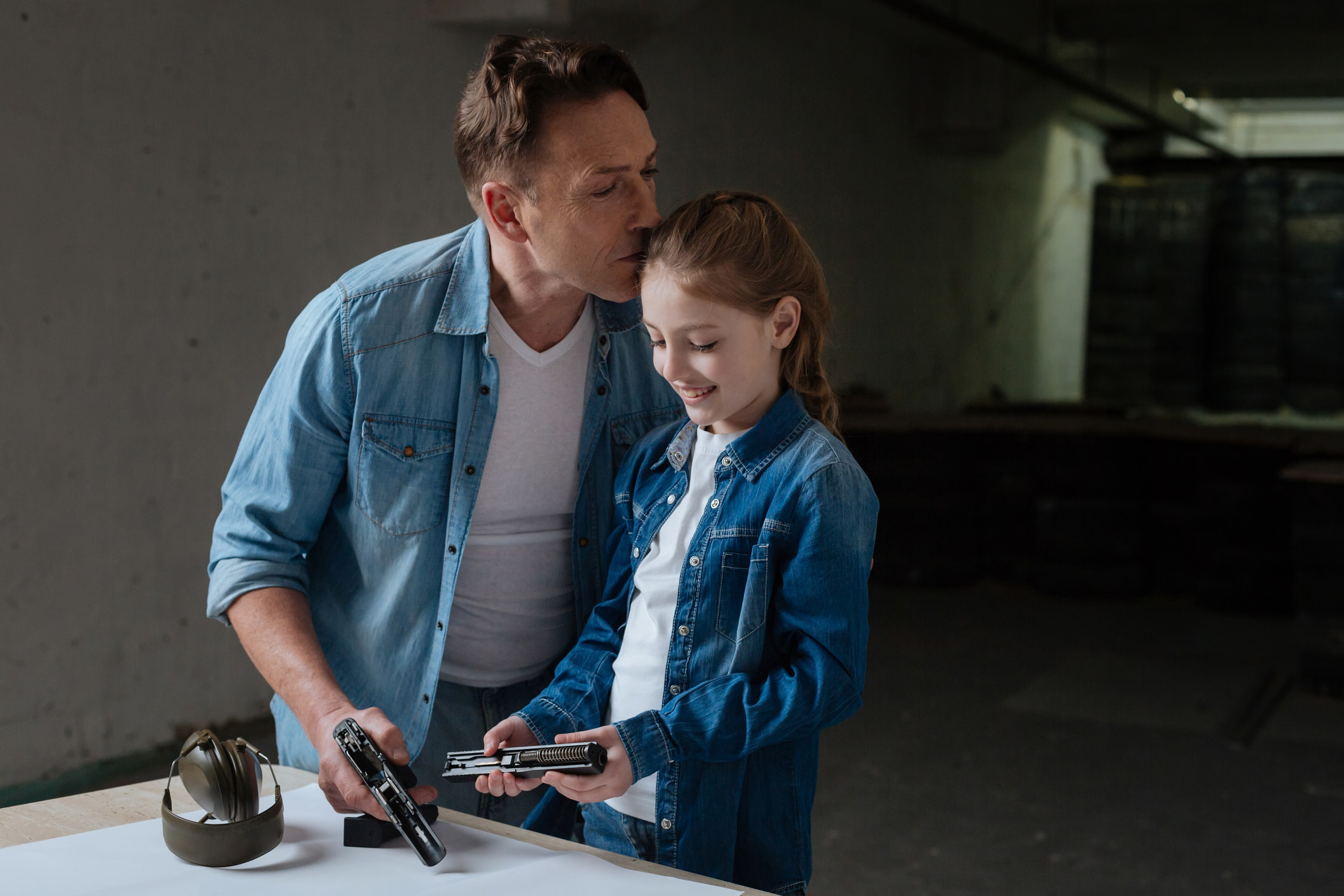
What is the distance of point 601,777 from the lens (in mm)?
1268

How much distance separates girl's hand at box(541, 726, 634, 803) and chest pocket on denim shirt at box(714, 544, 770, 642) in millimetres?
194

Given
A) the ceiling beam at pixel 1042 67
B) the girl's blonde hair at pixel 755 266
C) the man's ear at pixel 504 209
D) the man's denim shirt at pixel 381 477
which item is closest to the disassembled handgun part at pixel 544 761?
the man's denim shirt at pixel 381 477

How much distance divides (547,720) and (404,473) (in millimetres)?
401

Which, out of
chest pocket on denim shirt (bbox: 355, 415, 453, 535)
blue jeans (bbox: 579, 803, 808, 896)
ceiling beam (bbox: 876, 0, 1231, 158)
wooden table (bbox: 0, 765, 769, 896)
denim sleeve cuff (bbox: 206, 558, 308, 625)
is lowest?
blue jeans (bbox: 579, 803, 808, 896)

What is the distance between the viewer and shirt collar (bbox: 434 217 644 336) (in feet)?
5.40

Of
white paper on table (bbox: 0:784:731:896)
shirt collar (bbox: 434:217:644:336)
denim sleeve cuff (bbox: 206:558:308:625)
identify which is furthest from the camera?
shirt collar (bbox: 434:217:644:336)

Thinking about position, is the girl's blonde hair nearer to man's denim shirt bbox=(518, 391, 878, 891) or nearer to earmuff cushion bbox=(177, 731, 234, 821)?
man's denim shirt bbox=(518, 391, 878, 891)

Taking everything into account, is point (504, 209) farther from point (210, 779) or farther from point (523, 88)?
point (210, 779)

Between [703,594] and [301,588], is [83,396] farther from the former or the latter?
[703,594]

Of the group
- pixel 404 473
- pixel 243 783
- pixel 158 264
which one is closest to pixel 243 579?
pixel 404 473

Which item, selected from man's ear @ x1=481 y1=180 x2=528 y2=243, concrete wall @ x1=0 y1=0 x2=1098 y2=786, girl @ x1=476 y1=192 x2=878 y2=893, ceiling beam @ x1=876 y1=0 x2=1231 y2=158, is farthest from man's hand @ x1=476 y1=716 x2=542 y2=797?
ceiling beam @ x1=876 y1=0 x2=1231 y2=158

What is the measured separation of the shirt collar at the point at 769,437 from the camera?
56.7 inches

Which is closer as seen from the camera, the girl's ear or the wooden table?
the wooden table

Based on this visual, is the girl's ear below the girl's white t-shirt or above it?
above
